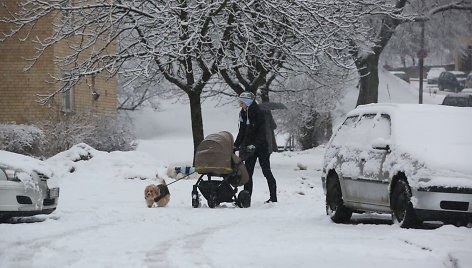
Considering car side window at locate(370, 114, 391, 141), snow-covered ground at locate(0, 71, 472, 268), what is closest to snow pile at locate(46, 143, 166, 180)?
snow-covered ground at locate(0, 71, 472, 268)

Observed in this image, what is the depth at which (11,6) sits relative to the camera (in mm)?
31234

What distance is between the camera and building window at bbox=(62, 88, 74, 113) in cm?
3225

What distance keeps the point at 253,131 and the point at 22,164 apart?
444cm

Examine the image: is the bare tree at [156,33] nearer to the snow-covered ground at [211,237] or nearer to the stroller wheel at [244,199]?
the snow-covered ground at [211,237]

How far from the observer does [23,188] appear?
40.0 feet

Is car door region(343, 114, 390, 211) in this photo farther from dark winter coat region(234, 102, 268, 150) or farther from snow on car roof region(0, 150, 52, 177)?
snow on car roof region(0, 150, 52, 177)

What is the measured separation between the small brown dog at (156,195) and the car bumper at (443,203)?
5.49 metres

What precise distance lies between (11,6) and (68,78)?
24.9ft

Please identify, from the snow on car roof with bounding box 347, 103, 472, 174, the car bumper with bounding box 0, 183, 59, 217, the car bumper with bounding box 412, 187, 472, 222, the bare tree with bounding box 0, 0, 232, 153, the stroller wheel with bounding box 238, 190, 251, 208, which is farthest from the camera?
the bare tree with bounding box 0, 0, 232, 153

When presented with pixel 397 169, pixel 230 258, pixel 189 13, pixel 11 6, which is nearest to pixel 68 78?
pixel 189 13

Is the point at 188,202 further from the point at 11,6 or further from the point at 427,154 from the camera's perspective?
the point at 11,6

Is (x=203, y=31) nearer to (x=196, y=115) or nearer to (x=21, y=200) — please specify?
(x=196, y=115)

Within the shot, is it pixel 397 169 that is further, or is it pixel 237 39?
pixel 237 39

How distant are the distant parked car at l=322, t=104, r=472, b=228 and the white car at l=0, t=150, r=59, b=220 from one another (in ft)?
13.3
